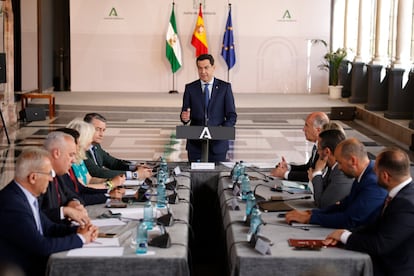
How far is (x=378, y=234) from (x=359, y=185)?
1.87ft

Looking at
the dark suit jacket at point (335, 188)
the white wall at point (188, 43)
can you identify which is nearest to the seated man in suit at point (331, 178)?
the dark suit jacket at point (335, 188)

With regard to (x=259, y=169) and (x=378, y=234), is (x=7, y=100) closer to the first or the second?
(x=259, y=169)

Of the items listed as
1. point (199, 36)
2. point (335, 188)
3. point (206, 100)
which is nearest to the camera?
point (335, 188)

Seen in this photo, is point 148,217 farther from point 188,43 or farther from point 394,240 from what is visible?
point 188,43

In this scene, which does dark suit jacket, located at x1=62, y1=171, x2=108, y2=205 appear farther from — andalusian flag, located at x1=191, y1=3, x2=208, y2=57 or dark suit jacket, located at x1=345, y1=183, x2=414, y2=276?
andalusian flag, located at x1=191, y1=3, x2=208, y2=57

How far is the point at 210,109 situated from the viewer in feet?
23.9

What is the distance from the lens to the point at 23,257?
387 cm

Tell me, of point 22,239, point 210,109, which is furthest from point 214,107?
point 22,239

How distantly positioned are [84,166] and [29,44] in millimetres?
11838

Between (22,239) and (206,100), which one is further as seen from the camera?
→ (206,100)

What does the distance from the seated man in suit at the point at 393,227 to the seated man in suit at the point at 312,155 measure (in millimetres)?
1815

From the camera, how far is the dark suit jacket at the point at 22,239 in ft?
12.4

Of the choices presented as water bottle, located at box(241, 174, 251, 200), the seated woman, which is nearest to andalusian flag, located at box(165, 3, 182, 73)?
the seated woman

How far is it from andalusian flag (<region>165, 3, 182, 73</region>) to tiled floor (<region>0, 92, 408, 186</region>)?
986 millimetres
